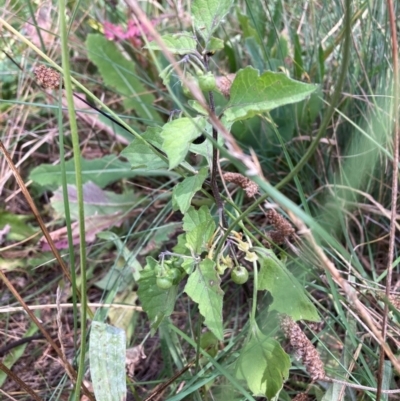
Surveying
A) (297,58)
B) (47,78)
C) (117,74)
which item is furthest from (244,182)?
(117,74)

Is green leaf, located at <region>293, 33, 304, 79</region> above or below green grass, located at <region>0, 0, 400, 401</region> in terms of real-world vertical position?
above

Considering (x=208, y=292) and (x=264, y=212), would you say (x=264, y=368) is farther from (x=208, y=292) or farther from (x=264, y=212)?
(x=264, y=212)

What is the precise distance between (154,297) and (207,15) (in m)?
0.42

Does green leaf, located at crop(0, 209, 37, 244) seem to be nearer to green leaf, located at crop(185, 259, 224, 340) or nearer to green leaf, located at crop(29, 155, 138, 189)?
green leaf, located at crop(29, 155, 138, 189)

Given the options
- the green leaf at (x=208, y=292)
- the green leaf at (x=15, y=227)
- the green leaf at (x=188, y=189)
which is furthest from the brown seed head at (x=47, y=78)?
the green leaf at (x=15, y=227)

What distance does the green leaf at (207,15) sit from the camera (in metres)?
0.61

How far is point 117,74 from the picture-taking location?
129 centimetres

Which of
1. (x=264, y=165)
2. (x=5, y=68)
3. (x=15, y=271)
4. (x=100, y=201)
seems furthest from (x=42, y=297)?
(x=5, y=68)

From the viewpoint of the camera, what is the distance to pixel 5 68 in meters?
1.45

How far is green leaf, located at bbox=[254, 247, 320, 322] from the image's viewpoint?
25.9 inches

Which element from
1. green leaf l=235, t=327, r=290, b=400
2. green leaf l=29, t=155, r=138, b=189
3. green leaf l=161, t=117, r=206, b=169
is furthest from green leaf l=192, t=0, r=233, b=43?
green leaf l=29, t=155, r=138, b=189

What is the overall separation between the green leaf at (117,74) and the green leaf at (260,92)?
0.71 meters

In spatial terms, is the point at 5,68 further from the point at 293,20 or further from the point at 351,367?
the point at 351,367

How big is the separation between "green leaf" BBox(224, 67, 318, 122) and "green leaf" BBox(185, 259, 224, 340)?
8.5 inches
